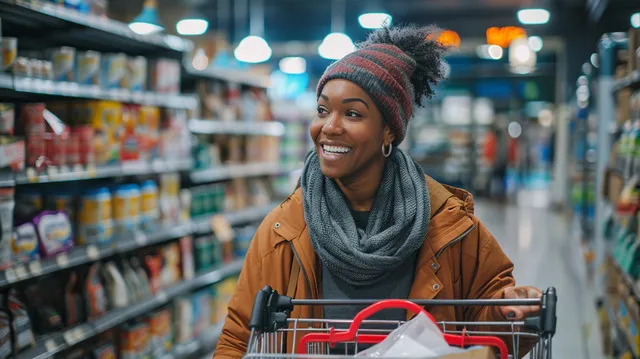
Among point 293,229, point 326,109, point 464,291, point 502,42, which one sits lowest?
point 464,291

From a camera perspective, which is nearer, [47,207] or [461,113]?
[47,207]

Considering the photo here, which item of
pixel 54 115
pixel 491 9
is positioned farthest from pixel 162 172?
pixel 491 9

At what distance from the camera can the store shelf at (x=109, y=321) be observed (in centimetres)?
327

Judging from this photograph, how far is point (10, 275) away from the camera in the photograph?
3000mm

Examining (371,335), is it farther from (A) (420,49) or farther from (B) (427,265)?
(A) (420,49)

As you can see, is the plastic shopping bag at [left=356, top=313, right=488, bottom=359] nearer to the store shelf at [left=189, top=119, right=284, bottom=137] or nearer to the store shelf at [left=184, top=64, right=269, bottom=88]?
the store shelf at [left=184, top=64, right=269, bottom=88]

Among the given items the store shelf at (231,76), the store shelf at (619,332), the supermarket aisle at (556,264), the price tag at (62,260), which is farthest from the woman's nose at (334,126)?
the supermarket aisle at (556,264)

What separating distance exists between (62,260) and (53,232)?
15 centimetres

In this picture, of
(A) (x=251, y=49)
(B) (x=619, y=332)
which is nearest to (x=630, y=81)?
(B) (x=619, y=332)

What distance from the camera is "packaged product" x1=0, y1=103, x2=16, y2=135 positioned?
3.04 metres

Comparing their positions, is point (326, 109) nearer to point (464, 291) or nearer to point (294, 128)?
point (464, 291)

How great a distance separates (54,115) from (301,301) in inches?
102

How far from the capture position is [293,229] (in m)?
1.90

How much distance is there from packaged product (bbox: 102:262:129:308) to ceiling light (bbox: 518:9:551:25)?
38.9 feet
